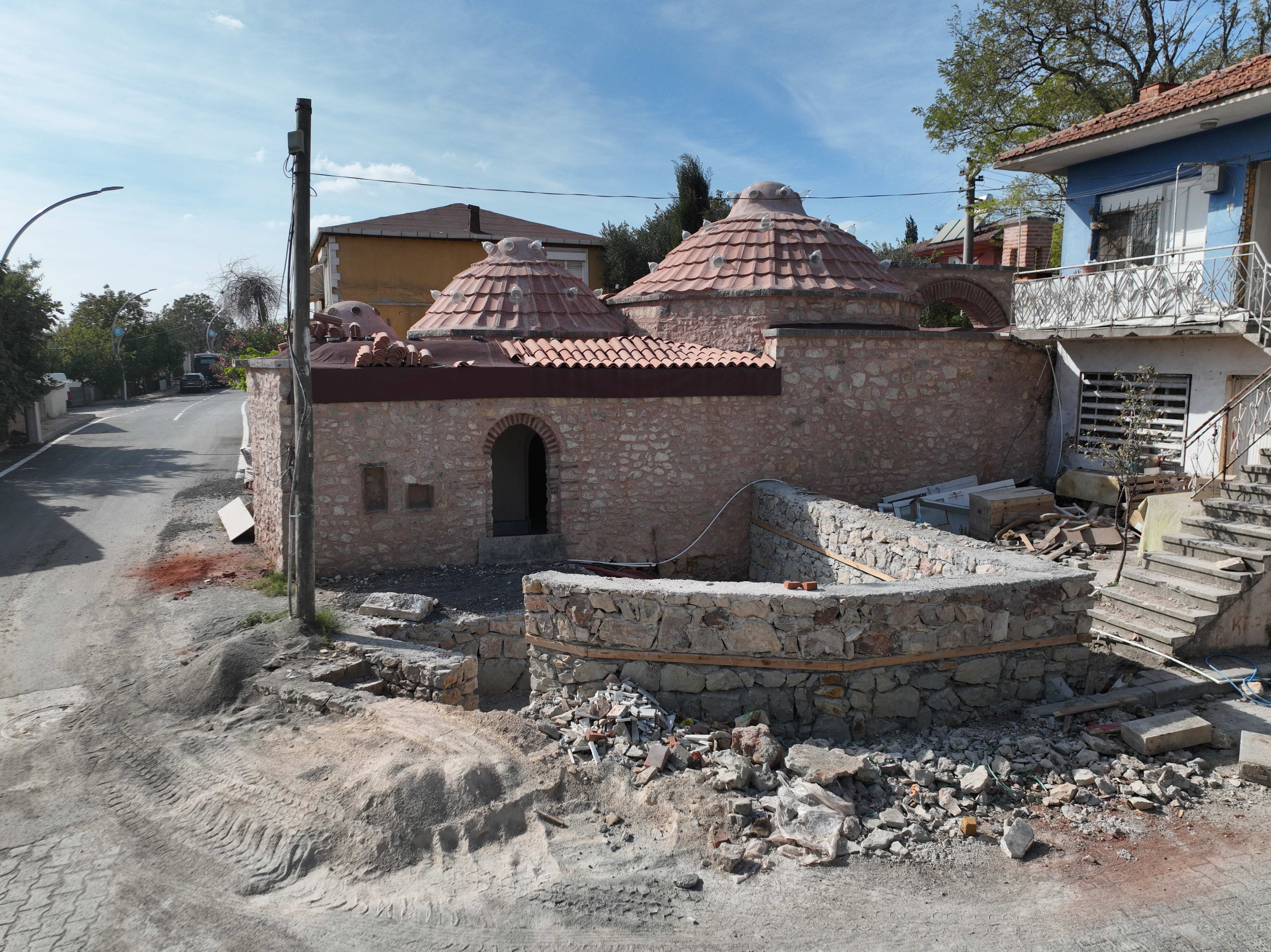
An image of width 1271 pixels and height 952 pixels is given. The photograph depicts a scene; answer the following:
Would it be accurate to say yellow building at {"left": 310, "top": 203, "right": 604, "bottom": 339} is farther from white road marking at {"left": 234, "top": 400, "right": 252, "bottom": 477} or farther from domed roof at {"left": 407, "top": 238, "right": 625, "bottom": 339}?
domed roof at {"left": 407, "top": 238, "right": 625, "bottom": 339}

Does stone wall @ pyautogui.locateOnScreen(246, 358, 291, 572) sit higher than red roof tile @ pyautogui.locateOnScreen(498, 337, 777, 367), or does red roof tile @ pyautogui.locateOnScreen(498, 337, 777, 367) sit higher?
red roof tile @ pyautogui.locateOnScreen(498, 337, 777, 367)

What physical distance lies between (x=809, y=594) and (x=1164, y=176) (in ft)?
36.6

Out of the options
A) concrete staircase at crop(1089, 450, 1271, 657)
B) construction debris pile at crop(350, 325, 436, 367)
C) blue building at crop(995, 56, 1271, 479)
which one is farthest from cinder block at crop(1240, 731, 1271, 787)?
construction debris pile at crop(350, 325, 436, 367)

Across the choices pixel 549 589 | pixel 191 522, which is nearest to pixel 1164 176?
pixel 549 589

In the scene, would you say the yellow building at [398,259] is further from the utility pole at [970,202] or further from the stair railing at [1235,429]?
the stair railing at [1235,429]

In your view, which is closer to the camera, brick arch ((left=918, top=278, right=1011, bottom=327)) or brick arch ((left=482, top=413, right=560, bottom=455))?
brick arch ((left=482, top=413, right=560, bottom=455))

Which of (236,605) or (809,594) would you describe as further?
(236,605)

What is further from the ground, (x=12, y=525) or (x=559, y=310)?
(x=559, y=310)

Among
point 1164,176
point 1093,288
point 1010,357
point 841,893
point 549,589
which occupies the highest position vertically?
point 1164,176

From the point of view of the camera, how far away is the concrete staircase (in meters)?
7.78

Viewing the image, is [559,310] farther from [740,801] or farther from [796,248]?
[740,801]

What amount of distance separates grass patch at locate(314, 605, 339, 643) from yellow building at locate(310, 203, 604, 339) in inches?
557

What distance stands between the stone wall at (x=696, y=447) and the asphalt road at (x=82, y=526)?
7.88 feet

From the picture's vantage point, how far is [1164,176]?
13.1 meters
